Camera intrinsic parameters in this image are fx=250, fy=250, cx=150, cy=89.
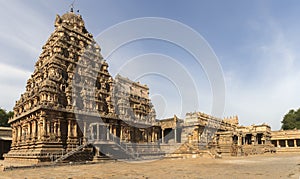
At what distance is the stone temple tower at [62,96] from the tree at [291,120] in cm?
6806

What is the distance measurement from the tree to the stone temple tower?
68059 mm

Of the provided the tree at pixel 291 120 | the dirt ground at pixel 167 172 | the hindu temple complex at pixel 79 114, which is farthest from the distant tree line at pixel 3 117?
the tree at pixel 291 120

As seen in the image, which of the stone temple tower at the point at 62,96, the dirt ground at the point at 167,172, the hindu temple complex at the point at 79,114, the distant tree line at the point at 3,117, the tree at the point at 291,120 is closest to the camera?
the dirt ground at the point at 167,172

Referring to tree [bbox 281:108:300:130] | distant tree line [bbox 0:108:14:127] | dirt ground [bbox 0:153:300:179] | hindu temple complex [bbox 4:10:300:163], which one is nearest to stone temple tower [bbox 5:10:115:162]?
hindu temple complex [bbox 4:10:300:163]

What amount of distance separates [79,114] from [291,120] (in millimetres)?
76685

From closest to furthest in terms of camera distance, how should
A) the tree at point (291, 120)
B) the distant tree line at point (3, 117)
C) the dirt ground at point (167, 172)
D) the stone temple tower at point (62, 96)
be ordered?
1. the dirt ground at point (167, 172)
2. the stone temple tower at point (62, 96)
3. the distant tree line at point (3, 117)
4. the tree at point (291, 120)

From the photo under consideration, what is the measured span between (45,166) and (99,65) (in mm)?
23881

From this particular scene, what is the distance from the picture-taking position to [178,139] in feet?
214

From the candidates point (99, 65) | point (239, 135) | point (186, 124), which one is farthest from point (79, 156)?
point (239, 135)

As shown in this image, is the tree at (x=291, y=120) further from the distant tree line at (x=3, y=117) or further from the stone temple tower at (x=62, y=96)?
the distant tree line at (x=3, y=117)

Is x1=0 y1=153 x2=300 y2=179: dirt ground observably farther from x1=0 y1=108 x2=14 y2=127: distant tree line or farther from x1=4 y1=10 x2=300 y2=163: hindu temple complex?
x1=0 y1=108 x2=14 y2=127: distant tree line

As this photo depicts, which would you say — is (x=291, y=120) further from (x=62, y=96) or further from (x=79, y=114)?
(x=62, y=96)

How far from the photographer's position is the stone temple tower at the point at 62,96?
3372 cm

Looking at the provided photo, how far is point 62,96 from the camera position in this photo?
122 ft
